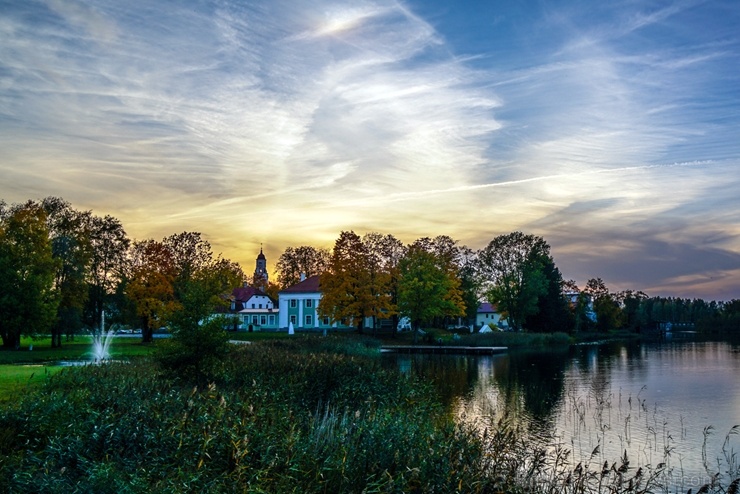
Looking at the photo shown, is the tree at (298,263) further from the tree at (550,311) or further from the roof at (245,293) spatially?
the tree at (550,311)

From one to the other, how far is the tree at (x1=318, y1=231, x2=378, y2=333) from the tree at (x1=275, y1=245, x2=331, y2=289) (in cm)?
3865

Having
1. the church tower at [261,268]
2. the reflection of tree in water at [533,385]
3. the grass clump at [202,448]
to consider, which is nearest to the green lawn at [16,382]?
the grass clump at [202,448]

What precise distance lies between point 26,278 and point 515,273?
185ft

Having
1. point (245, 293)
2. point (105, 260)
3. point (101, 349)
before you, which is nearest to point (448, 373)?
point (101, 349)

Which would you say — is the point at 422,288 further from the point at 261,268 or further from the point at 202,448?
the point at 261,268

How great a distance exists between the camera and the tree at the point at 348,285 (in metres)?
60.7

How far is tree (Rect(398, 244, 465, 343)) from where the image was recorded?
62.0m

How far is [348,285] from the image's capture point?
60812 millimetres

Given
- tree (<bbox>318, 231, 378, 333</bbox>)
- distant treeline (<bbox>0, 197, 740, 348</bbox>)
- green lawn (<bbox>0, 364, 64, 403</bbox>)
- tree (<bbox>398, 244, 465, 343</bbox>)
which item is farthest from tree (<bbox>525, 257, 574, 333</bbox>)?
green lawn (<bbox>0, 364, 64, 403</bbox>)

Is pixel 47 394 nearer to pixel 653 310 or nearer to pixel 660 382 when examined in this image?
pixel 660 382

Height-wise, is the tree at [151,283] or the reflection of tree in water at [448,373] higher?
the tree at [151,283]

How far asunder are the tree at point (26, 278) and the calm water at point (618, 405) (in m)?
23.1

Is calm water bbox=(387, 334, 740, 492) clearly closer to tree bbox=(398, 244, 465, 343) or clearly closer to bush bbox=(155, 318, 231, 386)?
bush bbox=(155, 318, 231, 386)

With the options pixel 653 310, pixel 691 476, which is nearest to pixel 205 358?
pixel 691 476
